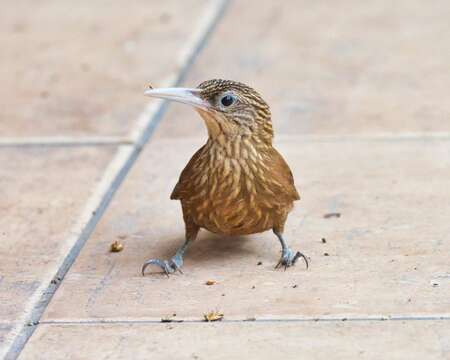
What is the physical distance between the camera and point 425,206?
538 cm

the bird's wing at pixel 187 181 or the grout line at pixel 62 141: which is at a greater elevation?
the grout line at pixel 62 141

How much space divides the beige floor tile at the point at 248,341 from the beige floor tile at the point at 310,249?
12 cm

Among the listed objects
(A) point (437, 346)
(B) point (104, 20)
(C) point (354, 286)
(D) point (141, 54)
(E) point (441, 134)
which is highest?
(B) point (104, 20)

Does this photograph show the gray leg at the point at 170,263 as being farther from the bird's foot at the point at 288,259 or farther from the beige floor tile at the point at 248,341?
the beige floor tile at the point at 248,341

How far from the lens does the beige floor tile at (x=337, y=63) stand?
6688 mm

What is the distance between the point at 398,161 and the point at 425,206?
63 centimetres

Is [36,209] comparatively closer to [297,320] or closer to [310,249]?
[310,249]

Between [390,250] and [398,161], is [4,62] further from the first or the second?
[390,250]

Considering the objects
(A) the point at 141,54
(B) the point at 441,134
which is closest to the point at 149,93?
(B) the point at 441,134

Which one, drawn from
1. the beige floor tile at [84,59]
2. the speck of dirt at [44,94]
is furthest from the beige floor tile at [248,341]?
the speck of dirt at [44,94]

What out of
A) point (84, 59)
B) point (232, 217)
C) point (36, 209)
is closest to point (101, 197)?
point (36, 209)

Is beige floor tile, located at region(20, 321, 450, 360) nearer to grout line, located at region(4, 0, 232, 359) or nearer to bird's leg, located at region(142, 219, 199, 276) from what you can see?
grout line, located at region(4, 0, 232, 359)

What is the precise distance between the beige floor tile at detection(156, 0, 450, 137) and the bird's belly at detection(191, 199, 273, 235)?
178 centimetres

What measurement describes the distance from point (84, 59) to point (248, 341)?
13.5 feet
